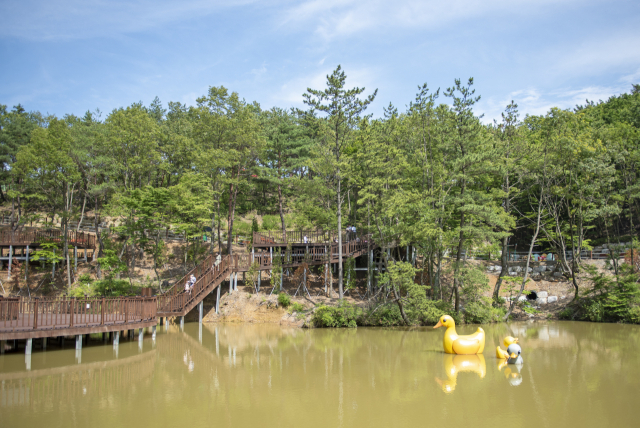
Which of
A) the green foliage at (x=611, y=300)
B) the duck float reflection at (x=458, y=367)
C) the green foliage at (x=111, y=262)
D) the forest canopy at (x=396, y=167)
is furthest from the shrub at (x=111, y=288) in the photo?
the green foliage at (x=611, y=300)

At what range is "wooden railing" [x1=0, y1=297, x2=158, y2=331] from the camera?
42.6ft

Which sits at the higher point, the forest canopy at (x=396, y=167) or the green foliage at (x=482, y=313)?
the forest canopy at (x=396, y=167)

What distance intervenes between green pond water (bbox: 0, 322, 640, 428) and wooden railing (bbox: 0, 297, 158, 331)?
3.41 feet

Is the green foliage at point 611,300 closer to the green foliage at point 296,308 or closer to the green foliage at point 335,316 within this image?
the green foliage at point 335,316

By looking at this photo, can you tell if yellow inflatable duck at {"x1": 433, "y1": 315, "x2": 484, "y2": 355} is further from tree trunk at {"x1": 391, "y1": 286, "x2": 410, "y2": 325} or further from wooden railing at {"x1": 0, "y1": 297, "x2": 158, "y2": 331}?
wooden railing at {"x1": 0, "y1": 297, "x2": 158, "y2": 331}

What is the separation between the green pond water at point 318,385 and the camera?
8.38 m

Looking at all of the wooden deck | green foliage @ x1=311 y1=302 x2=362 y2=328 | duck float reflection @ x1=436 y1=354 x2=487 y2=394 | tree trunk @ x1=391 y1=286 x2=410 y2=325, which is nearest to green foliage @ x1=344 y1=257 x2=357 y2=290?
green foliage @ x1=311 y1=302 x2=362 y2=328

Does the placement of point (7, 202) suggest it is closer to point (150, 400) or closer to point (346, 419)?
point (150, 400)

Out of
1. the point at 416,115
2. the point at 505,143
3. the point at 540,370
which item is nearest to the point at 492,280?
the point at 505,143

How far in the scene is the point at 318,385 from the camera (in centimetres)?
1080

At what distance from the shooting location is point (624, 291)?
2161cm

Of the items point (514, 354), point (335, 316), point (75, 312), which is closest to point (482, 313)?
point (335, 316)

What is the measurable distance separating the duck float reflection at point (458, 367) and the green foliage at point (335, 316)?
7431mm

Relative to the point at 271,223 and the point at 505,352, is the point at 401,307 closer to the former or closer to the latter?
the point at 505,352
